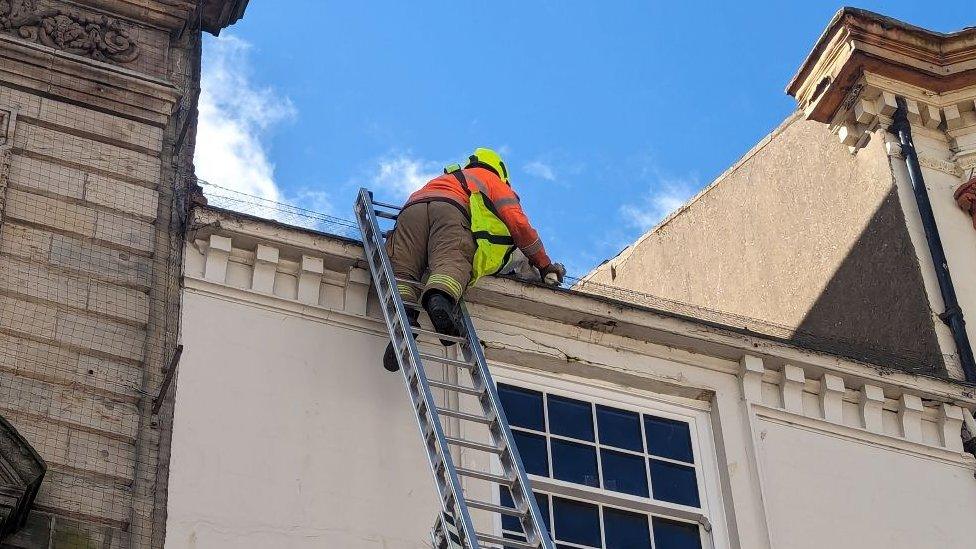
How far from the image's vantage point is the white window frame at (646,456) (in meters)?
11.0

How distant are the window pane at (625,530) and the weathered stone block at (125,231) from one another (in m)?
3.42

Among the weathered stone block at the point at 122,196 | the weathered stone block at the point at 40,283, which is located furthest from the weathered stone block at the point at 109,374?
the weathered stone block at the point at 122,196

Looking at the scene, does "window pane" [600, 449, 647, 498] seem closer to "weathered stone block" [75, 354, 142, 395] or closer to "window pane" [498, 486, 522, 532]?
"window pane" [498, 486, 522, 532]

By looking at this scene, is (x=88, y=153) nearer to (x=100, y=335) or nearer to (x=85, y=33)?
(x=85, y=33)

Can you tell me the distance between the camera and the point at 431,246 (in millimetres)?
11367

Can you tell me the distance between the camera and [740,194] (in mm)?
17641

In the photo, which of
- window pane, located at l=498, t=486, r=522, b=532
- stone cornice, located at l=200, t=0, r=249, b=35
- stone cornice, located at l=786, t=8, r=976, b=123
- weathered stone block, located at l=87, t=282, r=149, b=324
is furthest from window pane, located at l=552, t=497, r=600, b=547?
stone cornice, located at l=786, t=8, r=976, b=123

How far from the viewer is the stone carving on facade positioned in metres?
14.4

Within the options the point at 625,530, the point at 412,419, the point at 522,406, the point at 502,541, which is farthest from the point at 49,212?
the point at 625,530

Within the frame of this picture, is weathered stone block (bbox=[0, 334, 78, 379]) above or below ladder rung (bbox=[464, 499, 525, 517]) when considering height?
above

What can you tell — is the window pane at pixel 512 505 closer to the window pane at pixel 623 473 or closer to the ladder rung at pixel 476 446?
the window pane at pixel 623 473

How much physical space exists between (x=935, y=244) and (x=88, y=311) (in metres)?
7.24

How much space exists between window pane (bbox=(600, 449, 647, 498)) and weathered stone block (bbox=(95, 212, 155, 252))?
3282mm

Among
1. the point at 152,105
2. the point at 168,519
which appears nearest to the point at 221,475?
the point at 168,519
